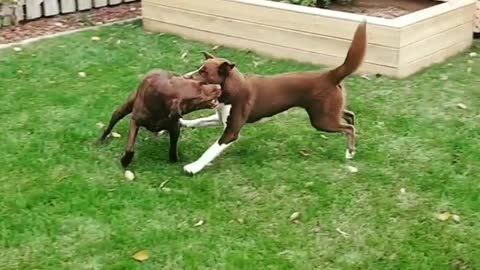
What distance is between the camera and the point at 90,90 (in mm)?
5949

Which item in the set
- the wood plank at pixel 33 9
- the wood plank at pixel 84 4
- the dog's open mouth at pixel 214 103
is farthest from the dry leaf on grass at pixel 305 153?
the wood plank at pixel 84 4

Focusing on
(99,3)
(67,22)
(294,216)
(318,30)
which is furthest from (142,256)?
(99,3)

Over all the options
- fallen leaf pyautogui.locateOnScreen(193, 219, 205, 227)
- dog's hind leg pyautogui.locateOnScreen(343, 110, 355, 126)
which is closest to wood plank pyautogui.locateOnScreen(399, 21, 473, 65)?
dog's hind leg pyautogui.locateOnScreen(343, 110, 355, 126)

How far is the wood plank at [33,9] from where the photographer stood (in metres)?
7.70

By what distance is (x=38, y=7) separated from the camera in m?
A: 7.79

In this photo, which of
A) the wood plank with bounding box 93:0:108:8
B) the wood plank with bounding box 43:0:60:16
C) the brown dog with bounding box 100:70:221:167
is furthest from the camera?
the wood plank with bounding box 93:0:108:8

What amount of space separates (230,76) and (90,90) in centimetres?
178

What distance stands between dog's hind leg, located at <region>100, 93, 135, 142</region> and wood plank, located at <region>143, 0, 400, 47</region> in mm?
2215

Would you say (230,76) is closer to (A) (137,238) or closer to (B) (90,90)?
(A) (137,238)

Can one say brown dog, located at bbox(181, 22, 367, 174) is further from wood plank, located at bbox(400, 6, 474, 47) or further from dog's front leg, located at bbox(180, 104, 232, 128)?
wood plank, located at bbox(400, 6, 474, 47)

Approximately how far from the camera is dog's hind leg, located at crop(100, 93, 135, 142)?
473cm

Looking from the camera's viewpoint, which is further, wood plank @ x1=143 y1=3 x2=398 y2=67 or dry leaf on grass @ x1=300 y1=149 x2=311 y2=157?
wood plank @ x1=143 y1=3 x2=398 y2=67

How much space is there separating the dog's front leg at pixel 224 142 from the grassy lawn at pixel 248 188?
0.22 ft

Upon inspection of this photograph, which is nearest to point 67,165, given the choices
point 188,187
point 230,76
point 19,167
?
point 19,167
